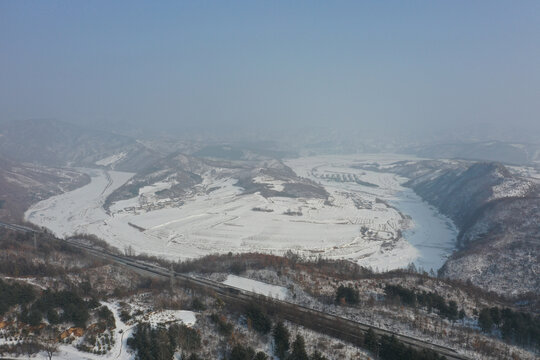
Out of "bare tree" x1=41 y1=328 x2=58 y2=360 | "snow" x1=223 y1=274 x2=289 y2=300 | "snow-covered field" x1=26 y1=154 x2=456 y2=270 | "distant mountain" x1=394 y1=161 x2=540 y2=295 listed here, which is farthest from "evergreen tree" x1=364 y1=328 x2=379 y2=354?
"snow-covered field" x1=26 y1=154 x2=456 y2=270

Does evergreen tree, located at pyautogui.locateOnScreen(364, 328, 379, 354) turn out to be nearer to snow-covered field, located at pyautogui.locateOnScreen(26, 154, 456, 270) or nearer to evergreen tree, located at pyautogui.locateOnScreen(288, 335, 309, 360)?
evergreen tree, located at pyautogui.locateOnScreen(288, 335, 309, 360)

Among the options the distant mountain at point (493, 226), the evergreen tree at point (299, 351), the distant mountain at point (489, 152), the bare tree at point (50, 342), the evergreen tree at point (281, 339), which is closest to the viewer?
the evergreen tree at point (299, 351)

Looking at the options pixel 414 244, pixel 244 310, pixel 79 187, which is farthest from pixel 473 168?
pixel 79 187

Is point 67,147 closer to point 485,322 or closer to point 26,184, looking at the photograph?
point 26,184

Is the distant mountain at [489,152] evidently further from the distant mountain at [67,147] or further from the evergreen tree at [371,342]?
the evergreen tree at [371,342]

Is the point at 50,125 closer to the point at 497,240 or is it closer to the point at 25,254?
the point at 25,254

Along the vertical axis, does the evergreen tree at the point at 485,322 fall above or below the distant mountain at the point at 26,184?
above

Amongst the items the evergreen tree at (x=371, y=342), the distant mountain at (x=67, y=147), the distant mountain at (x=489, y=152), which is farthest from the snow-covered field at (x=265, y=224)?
the distant mountain at (x=489, y=152)
